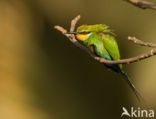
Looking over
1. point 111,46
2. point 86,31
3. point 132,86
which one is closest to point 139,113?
point 132,86

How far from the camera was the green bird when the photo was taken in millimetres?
1696

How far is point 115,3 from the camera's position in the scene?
2.15m

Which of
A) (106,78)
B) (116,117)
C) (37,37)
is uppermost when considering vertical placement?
(37,37)

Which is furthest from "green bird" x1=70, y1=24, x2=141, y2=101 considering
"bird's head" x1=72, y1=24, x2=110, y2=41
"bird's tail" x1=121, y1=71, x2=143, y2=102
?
"bird's tail" x1=121, y1=71, x2=143, y2=102

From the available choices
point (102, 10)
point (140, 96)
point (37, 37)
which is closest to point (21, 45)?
point (37, 37)

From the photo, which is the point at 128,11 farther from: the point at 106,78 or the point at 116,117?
the point at 116,117

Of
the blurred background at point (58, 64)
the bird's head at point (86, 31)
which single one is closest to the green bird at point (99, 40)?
the bird's head at point (86, 31)

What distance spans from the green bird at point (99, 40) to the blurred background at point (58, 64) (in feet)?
0.94

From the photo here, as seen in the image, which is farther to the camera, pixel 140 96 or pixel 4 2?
pixel 4 2

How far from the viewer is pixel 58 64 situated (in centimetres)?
220

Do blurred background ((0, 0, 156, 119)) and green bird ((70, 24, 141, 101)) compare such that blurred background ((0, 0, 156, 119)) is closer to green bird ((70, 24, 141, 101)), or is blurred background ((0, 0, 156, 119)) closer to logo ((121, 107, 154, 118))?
logo ((121, 107, 154, 118))

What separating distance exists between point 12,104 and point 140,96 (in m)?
0.54

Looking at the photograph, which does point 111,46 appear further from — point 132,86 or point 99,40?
point 132,86

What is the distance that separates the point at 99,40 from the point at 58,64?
0.50 metres
